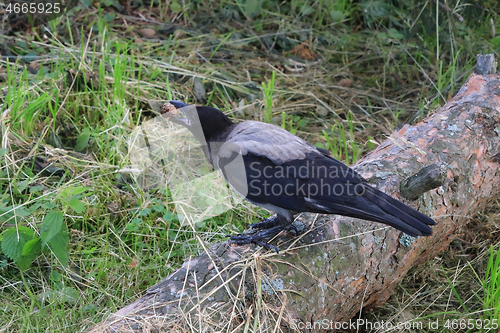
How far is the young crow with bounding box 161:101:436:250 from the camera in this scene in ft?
7.98

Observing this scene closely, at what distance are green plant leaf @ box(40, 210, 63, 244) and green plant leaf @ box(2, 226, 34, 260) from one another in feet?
0.40

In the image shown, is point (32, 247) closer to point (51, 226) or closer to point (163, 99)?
point (51, 226)

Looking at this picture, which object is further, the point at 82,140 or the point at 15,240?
the point at 82,140

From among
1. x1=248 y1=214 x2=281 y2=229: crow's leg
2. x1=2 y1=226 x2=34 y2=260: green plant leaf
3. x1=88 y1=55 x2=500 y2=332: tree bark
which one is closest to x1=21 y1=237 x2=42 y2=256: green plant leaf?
x1=2 y1=226 x2=34 y2=260: green plant leaf

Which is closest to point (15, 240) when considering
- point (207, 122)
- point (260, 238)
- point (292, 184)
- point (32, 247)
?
point (32, 247)

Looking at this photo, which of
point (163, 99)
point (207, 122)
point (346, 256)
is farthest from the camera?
point (163, 99)

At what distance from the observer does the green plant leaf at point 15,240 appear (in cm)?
283

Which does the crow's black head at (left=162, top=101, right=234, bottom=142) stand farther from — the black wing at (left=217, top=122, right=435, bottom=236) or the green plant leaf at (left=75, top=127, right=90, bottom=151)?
the green plant leaf at (left=75, top=127, right=90, bottom=151)

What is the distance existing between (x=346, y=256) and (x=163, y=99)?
252 centimetres

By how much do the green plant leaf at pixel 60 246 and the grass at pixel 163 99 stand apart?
131 millimetres

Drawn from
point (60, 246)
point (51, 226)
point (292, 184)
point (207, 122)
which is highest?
point (207, 122)

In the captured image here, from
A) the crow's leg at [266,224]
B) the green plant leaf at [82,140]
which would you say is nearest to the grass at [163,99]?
the green plant leaf at [82,140]

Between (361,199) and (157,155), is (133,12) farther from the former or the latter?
(361,199)

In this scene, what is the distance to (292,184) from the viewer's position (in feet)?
8.45
